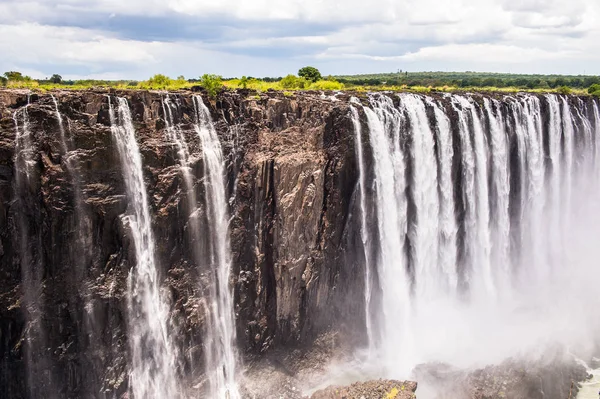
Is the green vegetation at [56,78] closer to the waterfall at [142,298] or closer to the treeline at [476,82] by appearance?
the waterfall at [142,298]

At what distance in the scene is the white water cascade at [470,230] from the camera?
28.0 meters

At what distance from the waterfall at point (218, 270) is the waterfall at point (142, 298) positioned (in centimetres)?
212

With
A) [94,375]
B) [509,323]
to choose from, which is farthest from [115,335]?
[509,323]

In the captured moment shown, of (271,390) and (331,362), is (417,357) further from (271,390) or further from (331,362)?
(271,390)

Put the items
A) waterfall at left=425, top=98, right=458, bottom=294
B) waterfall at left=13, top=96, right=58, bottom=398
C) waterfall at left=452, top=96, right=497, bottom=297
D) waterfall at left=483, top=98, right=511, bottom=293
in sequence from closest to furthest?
waterfall at left=13, top=96, right=58, bottom=398
waterfall at left=425, top=98, right=458, bottom=294
waterfall at left=452, top=96, right=497, bottom=297
waterfall at left=483, top=98, right=511, bottom=293

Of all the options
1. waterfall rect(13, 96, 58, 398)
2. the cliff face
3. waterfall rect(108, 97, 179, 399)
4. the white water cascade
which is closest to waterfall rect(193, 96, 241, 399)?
the cliff face

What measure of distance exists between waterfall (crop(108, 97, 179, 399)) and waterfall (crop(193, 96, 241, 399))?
2119 millimetres

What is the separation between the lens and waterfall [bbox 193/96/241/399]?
76.0ft

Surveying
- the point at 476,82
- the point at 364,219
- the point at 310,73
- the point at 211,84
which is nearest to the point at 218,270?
the point at 364,219

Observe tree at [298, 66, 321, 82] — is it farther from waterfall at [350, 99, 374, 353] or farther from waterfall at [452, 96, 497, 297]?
waterfall at [350, 99, 374, 353]

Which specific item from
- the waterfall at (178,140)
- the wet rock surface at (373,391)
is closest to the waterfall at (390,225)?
the wet rock surface at (373,391)

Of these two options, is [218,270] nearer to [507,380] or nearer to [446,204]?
[507,380]

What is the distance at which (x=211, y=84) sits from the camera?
78.1 ft

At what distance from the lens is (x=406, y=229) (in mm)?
29422
